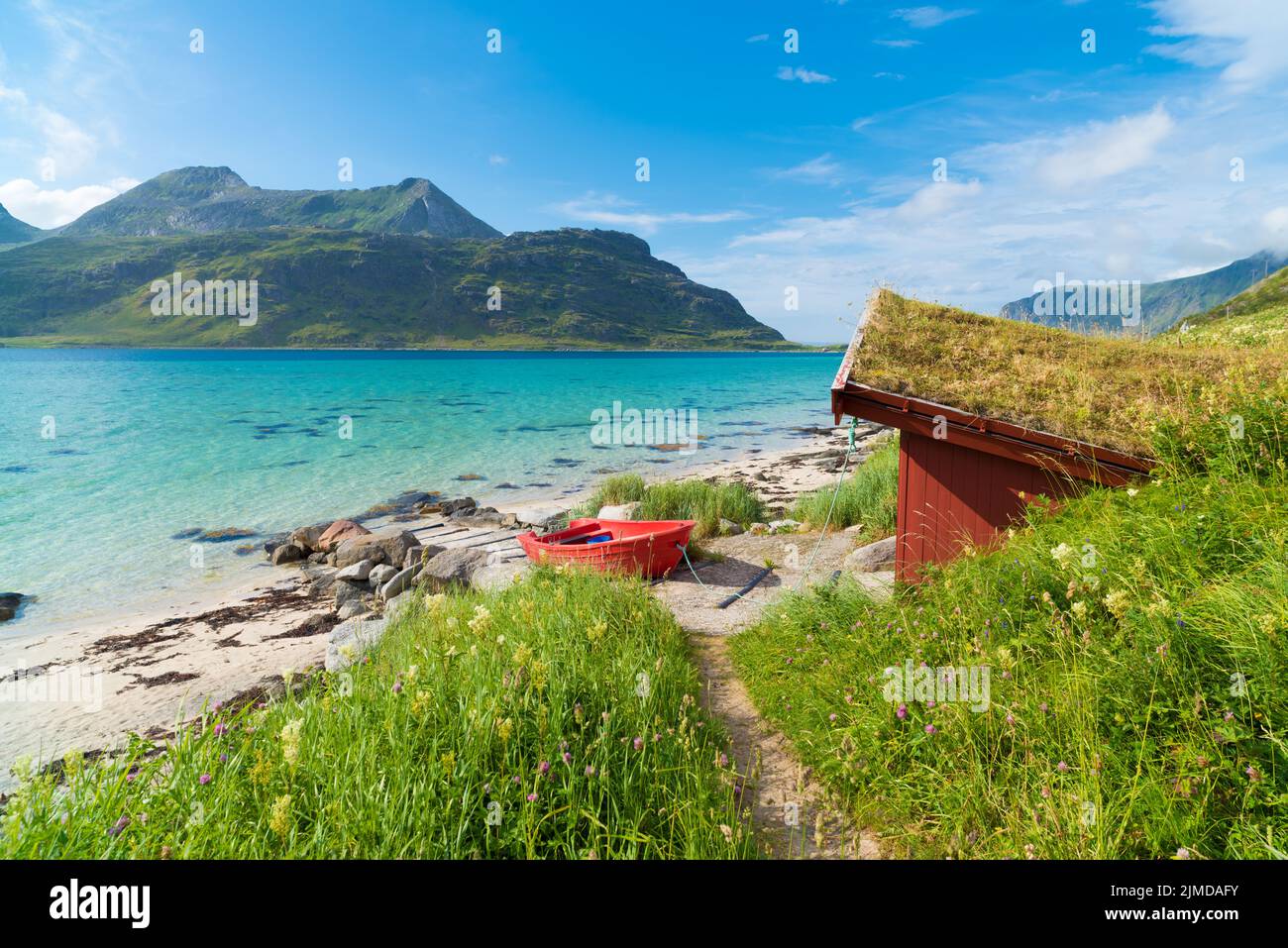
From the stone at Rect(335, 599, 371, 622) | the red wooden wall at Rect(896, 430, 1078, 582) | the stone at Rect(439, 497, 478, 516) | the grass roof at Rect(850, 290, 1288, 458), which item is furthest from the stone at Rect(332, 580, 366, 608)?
the grass roof at Rect(850, 290, 1288, 458)

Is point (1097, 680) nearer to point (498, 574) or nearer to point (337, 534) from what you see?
point (498, 574)

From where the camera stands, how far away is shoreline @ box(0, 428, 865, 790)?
9664 millimetres

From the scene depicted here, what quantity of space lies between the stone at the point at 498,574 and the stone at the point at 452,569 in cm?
26

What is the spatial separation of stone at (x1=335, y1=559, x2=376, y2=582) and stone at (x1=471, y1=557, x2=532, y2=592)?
13.9ft

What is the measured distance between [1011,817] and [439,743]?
3.60 m

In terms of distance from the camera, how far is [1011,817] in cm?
390

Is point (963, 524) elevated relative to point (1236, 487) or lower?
lower

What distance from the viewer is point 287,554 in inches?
741

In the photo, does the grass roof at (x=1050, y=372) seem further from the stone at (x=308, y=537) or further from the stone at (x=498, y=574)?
→ the stone at (x=308, y=537)

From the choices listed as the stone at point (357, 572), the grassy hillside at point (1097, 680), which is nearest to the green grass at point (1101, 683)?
the grassy hillside at point (1097, 680)

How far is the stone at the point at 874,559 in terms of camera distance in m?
12.0

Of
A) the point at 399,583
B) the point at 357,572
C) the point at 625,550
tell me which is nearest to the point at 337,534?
the point at 357,572
